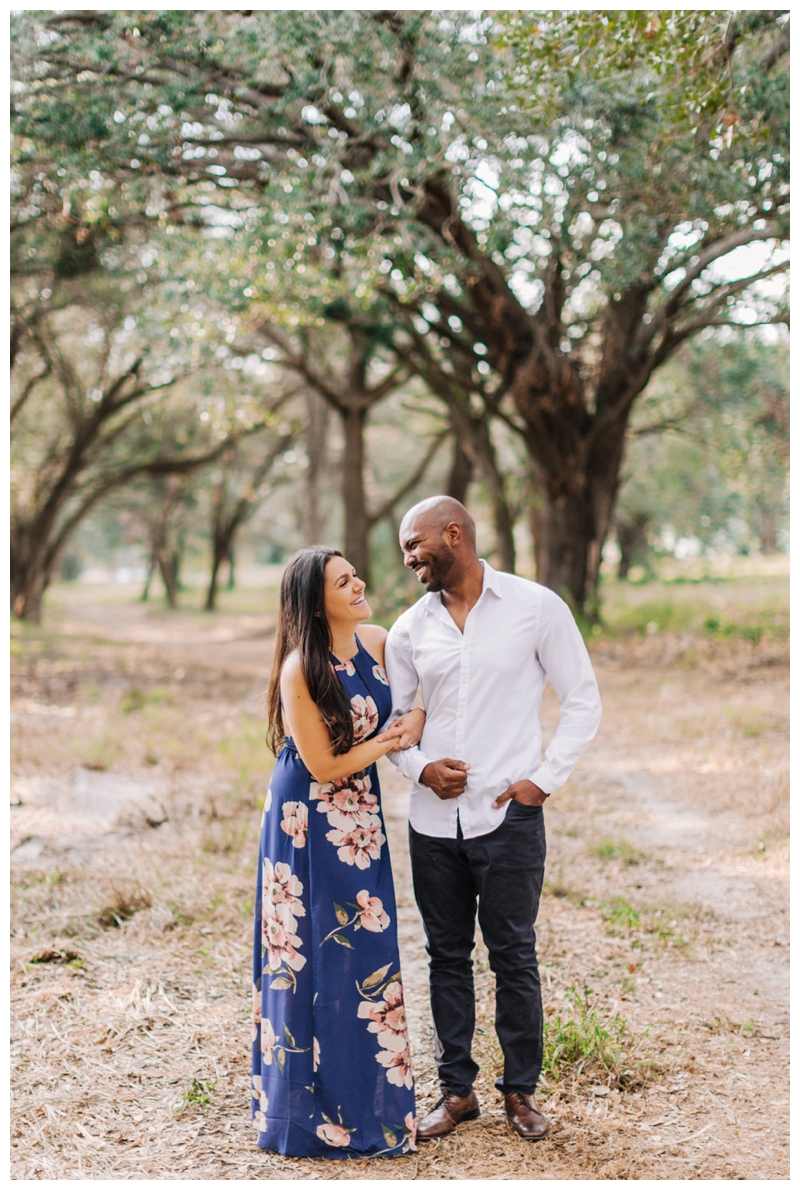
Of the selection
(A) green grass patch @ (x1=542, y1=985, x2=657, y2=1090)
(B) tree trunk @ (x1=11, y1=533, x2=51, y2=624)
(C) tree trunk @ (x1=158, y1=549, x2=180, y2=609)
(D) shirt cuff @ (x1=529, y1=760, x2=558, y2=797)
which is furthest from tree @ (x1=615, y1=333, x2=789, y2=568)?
(C) tree trunk @ (x1=158, y1=549, x2=180, y2=609)

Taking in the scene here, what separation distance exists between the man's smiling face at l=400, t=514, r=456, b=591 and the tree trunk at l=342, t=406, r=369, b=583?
13544mm

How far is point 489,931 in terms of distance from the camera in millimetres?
3121

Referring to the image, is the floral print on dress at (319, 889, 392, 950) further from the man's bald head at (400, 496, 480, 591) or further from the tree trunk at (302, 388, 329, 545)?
the tree trunk at (302, 388, 329, 545)

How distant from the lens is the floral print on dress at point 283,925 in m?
3.08

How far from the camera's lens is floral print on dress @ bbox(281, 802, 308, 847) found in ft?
10.2

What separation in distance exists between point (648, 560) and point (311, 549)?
120 ft

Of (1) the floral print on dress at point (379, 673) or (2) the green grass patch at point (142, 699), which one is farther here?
(2) the green grass patch at point (142, 699)

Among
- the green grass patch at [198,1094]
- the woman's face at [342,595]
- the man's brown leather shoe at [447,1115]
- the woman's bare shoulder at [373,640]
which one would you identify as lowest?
the green grass patch at [198,1094]

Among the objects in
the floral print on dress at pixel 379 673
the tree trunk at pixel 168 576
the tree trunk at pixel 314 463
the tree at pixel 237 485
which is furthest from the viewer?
the tree trunk at pixel 168 576

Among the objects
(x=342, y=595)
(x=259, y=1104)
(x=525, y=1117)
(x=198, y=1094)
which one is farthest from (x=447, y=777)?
(x=198, y=1094)

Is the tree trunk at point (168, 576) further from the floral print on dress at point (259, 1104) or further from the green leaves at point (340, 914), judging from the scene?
the green leaves at point (340, 914)

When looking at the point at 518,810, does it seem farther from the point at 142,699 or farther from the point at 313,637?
the point at 142,699

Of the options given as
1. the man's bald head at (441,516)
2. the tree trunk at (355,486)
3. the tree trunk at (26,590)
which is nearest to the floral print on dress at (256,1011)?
the man's bald head at (441,516)

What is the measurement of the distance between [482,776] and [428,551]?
Answer: 29.7 inches
